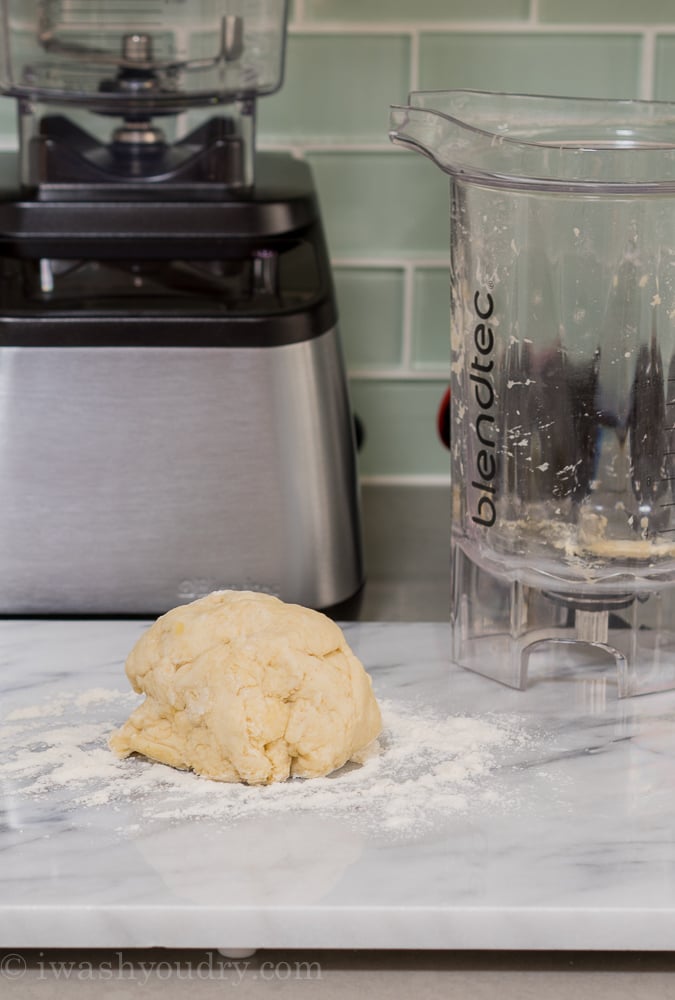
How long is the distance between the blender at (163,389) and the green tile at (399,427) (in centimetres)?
25

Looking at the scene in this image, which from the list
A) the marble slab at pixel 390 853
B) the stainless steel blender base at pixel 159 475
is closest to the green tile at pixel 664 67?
the stainless steel blender base at pixel 159 475

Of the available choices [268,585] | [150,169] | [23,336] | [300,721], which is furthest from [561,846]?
[150,169]

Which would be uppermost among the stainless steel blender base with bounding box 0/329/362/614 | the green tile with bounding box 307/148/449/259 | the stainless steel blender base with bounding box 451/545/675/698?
the green tile with bounding box 307/148/449/259

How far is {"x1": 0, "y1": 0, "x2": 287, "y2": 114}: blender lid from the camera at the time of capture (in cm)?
84

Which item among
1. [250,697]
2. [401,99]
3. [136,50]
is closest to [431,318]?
[401,99]

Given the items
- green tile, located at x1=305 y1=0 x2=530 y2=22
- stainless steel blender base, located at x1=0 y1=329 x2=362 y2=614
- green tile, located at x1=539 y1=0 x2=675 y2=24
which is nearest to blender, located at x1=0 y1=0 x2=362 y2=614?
stainless steel blender base, located at x1=0 y1=329 x2=362 y2=614

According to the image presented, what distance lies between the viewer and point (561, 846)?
0.55 m

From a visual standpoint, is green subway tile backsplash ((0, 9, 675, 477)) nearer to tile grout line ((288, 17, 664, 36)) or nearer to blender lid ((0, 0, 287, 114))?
tile grout line ((288, 17, 664, 36))

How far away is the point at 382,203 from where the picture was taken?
1.04m

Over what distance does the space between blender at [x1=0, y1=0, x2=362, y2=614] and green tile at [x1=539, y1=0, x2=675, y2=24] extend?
0.31 m

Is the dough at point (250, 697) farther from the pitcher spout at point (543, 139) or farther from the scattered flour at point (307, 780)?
the pitcher spout at point (543, 139)

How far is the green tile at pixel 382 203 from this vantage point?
1.03m

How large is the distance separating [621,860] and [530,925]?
59 mm

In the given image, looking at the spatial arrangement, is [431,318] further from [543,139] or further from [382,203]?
[543,139]
